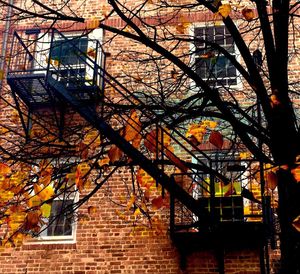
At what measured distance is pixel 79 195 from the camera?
33.2 feet

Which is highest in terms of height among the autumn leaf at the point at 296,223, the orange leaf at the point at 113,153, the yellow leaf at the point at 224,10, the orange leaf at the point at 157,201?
the yellow leaf at the point at 224,10

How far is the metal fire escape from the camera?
6.45m

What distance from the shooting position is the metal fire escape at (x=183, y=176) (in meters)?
6.45

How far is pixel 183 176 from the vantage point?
8.78 m

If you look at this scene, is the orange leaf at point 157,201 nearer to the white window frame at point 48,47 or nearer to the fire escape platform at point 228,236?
the fire escape platform at point 228,236

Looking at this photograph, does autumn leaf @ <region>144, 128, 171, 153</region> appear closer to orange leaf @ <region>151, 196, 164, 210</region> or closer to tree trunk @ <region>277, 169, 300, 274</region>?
orange leaf @ <region>151, 196, 164, 210</region>

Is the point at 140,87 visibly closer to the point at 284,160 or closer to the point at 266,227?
the point at 266,227

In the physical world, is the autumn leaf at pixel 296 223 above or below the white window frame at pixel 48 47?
below

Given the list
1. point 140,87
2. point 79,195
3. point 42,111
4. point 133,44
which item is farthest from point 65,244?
point 133,44

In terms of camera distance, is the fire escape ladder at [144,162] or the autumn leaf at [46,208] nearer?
the fire escape ladder at [144,162]

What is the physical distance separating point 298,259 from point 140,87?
260 inches

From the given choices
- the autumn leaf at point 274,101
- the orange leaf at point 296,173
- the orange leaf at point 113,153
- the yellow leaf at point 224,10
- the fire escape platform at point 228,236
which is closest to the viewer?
the orange leaf at point 296,173

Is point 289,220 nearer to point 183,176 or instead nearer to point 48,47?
point 183,176

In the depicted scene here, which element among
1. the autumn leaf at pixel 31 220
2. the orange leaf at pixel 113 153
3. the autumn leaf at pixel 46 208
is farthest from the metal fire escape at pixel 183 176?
the autumn leaf at pixel 31 220
